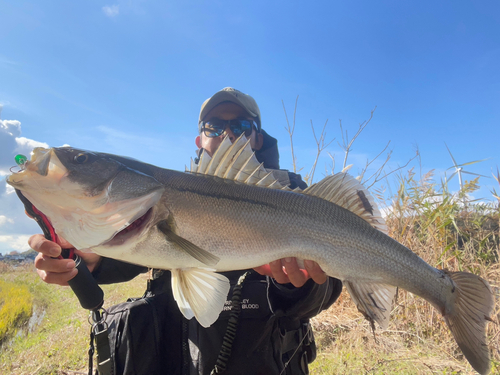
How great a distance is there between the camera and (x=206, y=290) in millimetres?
1534

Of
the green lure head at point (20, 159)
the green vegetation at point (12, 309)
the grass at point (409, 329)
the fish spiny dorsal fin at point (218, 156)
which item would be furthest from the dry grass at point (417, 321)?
the green vegetation at point (12, 309)

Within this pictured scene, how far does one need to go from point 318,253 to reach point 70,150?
1.44 metres

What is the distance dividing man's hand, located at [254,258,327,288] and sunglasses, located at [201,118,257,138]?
207 centimetres

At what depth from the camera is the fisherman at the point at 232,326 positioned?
1.88 metres

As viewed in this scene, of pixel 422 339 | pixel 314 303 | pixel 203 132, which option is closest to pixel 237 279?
pixel 314 303

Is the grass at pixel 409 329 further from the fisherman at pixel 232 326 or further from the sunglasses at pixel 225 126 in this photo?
the sunglasses at pixel 225 126

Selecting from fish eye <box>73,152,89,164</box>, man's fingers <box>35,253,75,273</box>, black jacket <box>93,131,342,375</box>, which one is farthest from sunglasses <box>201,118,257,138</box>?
man's fingers <box>35,253,75,273</box>

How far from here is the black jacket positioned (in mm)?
1921

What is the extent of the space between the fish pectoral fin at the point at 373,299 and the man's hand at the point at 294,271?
19cm

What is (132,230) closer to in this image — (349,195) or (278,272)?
(278,272)

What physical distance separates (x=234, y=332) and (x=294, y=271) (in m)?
0.60

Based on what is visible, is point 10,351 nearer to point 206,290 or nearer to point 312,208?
point 206,290

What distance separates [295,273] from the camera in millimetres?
1771

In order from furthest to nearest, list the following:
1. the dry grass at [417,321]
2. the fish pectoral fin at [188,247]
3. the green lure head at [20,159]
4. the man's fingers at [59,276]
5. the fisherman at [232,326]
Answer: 1. the dry grass at [417,321]
2. the fisherman at [232,326]
3. the man's fingers at [59,276]
4. the fish pectoral fin at [188,247]
5. the green lure head at [20,159]
